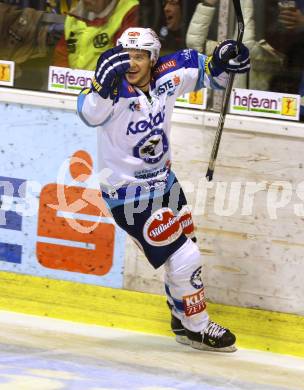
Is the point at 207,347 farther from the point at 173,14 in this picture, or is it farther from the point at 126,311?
the point at 173,14

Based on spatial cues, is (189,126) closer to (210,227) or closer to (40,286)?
(210,227)

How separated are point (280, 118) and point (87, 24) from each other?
1.17 metres

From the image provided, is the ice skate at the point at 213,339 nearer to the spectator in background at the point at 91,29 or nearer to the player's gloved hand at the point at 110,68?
the player's gloved hand at the point at 110,68

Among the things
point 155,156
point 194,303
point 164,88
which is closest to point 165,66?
point 164,88

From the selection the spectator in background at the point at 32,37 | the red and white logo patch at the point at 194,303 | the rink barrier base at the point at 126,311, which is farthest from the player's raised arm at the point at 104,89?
the rink barrier base at the point at 126,311

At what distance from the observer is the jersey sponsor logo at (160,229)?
17.5 feet

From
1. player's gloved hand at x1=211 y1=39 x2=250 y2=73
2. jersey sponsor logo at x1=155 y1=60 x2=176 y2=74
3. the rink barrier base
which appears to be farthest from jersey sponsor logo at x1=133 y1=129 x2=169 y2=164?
the rink barrier base

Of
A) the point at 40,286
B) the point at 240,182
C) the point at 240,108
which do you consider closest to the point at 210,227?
the point at 240,182

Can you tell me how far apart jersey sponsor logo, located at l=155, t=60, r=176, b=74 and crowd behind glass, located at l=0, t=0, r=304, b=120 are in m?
0.20

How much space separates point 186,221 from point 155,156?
0.43 meters

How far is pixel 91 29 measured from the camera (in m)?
5.80

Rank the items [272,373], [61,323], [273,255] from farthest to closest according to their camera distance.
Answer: [61,323], [273,255], [272,373]

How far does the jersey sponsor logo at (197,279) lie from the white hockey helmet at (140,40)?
107 cm

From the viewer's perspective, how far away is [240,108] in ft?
18.4
